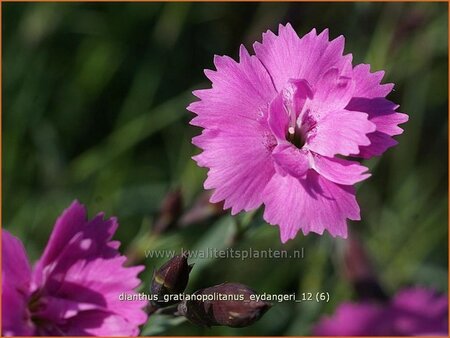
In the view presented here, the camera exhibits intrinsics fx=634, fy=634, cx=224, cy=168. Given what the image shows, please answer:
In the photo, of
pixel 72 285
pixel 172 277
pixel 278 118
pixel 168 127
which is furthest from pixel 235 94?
pixel 168 127

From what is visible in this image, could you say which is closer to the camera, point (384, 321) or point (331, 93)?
point (331, 93)

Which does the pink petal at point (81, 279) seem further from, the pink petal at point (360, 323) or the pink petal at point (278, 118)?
the pink petal at point (360, 323)

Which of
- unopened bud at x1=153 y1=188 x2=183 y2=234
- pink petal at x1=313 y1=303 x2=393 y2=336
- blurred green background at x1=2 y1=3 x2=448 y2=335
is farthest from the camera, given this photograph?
blurred green background at x1=2 y1=3 x2=448 y2=335

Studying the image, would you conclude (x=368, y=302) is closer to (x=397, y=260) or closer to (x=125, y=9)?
(x=397, y=260)

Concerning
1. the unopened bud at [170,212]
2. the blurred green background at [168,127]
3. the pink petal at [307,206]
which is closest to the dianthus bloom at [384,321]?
the blurred green background at [168,127]

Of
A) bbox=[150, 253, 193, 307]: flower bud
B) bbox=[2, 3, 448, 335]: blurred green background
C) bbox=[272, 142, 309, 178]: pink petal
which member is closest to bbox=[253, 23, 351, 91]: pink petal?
bbox=[272, 142, 309, 178]: pink petal

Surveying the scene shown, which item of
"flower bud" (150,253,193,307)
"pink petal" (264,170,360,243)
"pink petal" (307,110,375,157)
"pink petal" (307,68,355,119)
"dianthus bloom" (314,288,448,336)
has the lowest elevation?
"dianthus bloom" (314,288,448,336)

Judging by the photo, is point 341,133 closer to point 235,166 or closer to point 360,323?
point 235,166

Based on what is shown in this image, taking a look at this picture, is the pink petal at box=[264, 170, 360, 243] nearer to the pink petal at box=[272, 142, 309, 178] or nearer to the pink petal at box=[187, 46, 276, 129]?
the pink petal at box=[272, 142, 309, 178]
